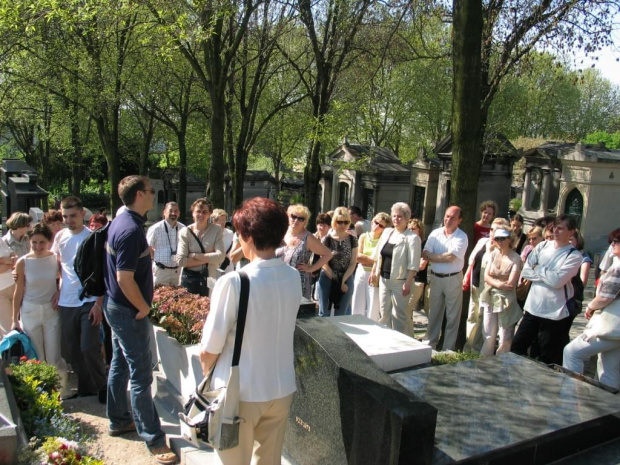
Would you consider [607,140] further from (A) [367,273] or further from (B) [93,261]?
(B) [93,261]

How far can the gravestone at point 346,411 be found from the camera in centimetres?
323

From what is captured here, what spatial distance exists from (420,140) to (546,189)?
14211 millimetres

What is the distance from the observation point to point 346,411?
361cm

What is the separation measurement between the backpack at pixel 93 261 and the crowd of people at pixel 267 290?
0.78 feet

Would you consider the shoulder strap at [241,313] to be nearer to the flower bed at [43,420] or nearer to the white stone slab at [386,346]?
the flower bed at [43,420]

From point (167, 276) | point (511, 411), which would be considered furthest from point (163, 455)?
point (167, 276)

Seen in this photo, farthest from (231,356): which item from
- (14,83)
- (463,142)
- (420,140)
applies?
(420,140)

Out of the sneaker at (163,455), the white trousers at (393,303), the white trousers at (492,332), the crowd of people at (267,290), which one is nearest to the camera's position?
the crowd of people at (267,290)

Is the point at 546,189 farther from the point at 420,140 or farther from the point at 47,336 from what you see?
the point at 47,336

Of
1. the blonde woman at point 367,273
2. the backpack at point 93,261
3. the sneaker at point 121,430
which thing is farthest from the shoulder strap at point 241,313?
the blonde woman at point 367,273

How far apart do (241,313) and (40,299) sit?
11.3ft

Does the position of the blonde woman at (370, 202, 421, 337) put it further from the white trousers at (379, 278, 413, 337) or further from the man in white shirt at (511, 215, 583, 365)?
the man in white shirt at (511, 215, 583, 365)

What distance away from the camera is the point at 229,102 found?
18.5 m

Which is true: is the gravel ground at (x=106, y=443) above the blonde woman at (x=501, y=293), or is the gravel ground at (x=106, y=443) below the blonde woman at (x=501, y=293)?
below
